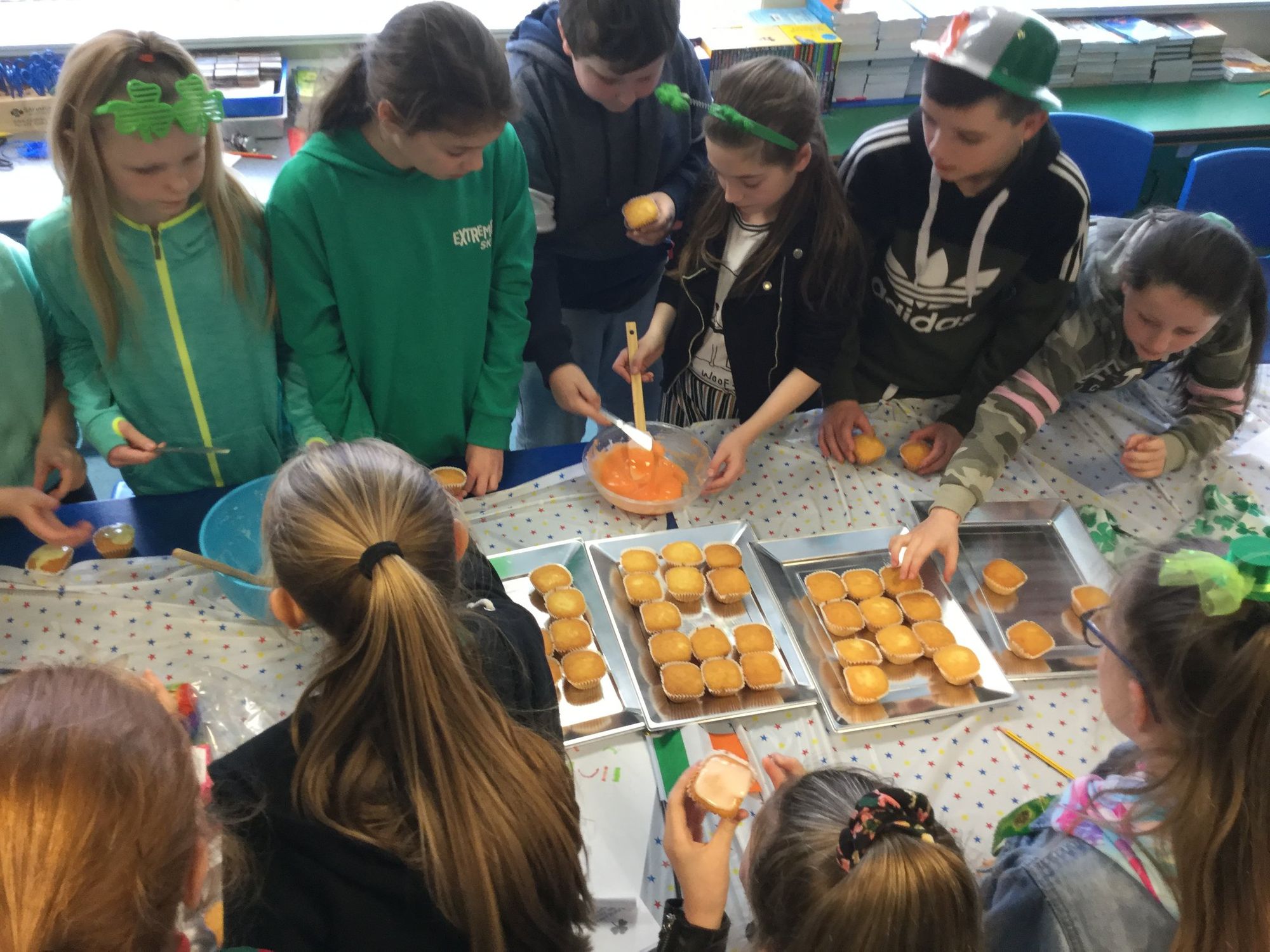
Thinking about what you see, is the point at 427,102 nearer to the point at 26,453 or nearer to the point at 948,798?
the point at 26,453

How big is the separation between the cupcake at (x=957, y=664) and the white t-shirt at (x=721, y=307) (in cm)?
85

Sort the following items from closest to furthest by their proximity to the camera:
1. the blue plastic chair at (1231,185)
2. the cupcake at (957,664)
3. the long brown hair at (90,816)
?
the long brown hair at (90,816)
the cupcake at (957,664)
the blue plastic chair at (1231,185)

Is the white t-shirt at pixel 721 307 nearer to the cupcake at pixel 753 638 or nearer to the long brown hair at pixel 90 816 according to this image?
the cupcake at pixel 753 638

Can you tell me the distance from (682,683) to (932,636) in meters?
0.50

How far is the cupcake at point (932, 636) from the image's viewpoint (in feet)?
5.45

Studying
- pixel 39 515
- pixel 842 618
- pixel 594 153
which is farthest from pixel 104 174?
pixel 842 618

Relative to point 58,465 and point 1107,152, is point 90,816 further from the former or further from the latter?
point 1107,152

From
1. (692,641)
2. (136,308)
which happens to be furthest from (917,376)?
(136,308)

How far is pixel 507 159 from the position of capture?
1871 millimetres

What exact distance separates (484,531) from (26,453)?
3.11 ft

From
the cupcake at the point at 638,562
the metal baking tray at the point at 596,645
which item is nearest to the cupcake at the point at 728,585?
the cupcake at the point at 638,562

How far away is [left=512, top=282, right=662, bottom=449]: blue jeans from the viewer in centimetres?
256

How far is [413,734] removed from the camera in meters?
1.04

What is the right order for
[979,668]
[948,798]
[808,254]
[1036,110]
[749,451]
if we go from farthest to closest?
[749,451] → [808,254] → [1036,110] → [979,668] → [948,798]
